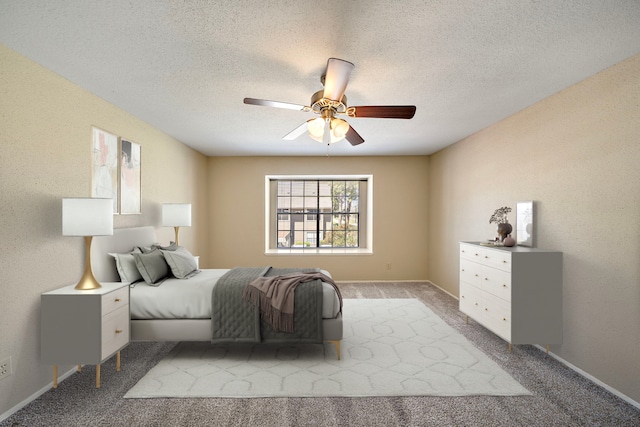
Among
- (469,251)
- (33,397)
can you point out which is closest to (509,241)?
(469,251)

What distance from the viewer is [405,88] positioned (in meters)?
3.10

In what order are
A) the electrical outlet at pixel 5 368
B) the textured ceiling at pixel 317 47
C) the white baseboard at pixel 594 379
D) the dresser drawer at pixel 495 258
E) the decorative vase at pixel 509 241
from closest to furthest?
the textured ceiling at pixel 317 47
the electrical outlet at pixel 5 368
the white baseboard at pixel 594 379
the dresser drawer at pixel 495 258
the decorative vase at pixel 509 241

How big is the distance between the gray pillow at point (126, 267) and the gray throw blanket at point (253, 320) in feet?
2.86

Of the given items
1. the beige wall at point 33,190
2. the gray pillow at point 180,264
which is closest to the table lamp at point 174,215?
the gray pillow at point 180,264

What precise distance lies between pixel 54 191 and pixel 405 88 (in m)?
3.04

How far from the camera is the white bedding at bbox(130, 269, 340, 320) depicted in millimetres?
3191

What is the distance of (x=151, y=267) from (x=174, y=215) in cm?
123

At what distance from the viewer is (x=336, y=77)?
2.34 meters

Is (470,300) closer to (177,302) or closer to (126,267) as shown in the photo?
(177,302)

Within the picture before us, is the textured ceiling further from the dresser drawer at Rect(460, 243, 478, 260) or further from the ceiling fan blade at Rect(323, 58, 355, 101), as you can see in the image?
the dresser drawer at Rect(460, 243, 478, 260)

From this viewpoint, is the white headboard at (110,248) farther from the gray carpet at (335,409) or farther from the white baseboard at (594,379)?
the white baseboard at (594,379)

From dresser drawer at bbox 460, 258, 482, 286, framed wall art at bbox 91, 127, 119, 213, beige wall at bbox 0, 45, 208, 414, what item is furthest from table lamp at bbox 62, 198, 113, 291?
dresser drawer at bbox 460, 258, 482, 286

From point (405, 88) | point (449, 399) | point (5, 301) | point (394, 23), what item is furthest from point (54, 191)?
point (449, 399)

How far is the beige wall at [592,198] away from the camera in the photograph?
254 cm
